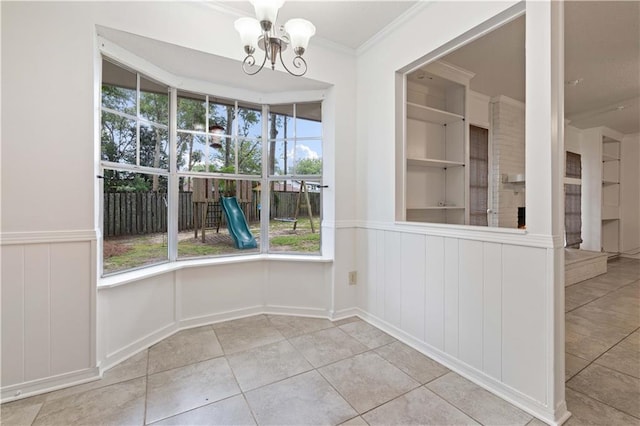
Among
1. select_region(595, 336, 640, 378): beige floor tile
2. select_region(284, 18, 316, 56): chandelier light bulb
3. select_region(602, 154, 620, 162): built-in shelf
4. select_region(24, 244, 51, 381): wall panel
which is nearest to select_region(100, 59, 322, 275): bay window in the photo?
select_region(24, 244, 51, 381): wall panel

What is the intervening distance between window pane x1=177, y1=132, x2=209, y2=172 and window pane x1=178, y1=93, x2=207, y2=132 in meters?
0.09

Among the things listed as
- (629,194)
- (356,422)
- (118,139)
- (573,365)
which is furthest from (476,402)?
(629,194)

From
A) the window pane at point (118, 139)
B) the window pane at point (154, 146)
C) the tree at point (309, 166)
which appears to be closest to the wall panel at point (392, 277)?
the tree at point (309, 166)

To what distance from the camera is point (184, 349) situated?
2.33 metres

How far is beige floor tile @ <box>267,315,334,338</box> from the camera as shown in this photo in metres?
2.66

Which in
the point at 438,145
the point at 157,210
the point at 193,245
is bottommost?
Answer: the point at 193,245

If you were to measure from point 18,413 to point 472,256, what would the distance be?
2.94m

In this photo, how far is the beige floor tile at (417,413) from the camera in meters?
1.56

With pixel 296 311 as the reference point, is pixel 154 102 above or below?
above

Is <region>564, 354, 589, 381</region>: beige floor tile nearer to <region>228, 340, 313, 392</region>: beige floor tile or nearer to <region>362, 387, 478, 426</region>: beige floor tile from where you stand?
<region>362, 387, 478, 426</region>: beige floor tile

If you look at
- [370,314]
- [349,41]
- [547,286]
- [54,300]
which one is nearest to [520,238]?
[547,286]

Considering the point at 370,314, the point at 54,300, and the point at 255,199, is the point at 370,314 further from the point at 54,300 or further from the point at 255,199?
the point at 54,300

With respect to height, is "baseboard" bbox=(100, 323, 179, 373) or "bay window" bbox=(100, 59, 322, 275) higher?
"bay window" bbox=(100, 59, 322, 275)

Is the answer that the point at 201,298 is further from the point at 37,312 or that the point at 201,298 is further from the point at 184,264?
the point at 37,312
